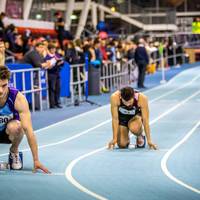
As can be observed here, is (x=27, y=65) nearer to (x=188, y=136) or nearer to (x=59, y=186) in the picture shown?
(x=188, y=136)

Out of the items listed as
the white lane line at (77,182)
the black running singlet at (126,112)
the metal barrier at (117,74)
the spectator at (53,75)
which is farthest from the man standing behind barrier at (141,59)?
the white lane line at (77,182)

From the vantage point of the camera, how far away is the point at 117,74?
1053 inches

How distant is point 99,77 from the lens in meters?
23.0

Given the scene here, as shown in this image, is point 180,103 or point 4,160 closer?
point 4,160

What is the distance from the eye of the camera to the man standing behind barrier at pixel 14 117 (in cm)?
848

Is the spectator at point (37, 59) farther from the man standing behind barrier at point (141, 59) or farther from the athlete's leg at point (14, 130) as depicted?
the man standing behind barrier at point (141, 59)

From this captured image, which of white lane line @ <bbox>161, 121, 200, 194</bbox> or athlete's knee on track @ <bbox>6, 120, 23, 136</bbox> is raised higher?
athlete's knee on track @ <bbox>6, 120, 23, 136</bbox>

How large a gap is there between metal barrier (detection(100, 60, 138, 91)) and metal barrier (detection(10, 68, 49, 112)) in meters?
6.05

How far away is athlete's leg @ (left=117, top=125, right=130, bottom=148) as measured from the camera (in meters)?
11.2

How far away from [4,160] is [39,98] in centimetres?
794

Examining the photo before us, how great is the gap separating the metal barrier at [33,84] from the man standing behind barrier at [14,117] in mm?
7577

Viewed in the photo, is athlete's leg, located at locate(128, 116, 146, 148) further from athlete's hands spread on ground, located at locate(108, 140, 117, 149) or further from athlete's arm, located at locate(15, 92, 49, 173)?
athlete's arm, located at locate(15, 92, 49, 173)

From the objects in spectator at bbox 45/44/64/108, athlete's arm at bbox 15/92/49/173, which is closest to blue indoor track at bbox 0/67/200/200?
athlete's arm at bbox 15/92/49/173

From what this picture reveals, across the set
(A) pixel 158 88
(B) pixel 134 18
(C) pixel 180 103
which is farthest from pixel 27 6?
(B) pixel 134 18
